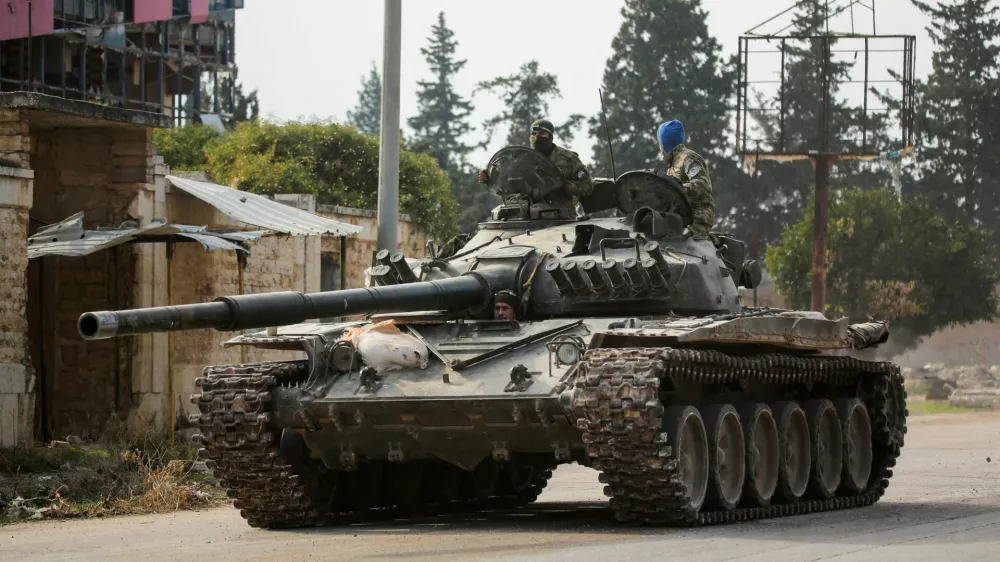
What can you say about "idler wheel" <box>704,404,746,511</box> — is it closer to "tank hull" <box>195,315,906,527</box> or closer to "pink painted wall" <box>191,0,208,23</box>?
"tank hull" <box>195,315,906,527</box>

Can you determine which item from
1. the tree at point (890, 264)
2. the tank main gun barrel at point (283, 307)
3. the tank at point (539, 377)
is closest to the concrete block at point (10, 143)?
the tank at point (539, 377)

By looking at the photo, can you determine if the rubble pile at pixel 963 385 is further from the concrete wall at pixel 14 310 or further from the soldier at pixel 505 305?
the soldier at pixel 505 305

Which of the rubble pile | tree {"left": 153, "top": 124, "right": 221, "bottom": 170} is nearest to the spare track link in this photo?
tree {"left": 153, "top": 124, "right": 221, "bottom": 170}

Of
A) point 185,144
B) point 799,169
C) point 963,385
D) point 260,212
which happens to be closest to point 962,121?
point 799,169

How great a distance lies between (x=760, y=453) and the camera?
46.4 feet

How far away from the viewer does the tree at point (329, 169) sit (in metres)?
28.7

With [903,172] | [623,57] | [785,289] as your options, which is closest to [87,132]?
[785,289]

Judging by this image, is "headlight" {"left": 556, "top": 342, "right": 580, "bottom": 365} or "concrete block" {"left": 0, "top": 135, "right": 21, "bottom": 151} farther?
"concrete block" {"left": 0, "top": 135, "right": 21, "bottom": 151}

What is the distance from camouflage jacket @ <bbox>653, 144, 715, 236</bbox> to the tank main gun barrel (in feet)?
6.59

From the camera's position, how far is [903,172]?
212ft

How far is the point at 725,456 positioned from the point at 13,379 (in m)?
7.13

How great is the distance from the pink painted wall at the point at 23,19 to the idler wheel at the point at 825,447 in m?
22.8

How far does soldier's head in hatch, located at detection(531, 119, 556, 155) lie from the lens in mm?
15164

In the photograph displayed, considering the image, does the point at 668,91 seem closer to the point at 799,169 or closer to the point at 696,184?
the point at 799,169
